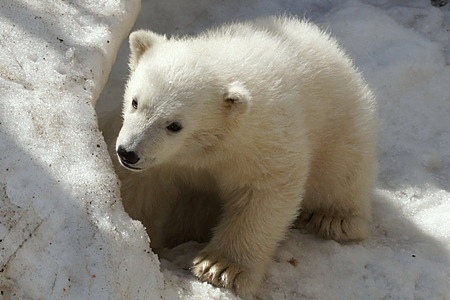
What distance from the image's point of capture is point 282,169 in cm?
389

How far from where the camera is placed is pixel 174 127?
360 cm

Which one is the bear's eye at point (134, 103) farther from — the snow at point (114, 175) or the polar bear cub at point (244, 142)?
the snow at point (114, 175)

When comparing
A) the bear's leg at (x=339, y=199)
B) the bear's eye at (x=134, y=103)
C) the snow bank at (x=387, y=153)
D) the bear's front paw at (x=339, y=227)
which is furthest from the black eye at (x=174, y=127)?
the bear's front paw at (x=339, y=227)

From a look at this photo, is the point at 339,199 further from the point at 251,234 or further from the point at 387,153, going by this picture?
the point at 387,153

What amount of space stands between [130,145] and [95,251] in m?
0.64

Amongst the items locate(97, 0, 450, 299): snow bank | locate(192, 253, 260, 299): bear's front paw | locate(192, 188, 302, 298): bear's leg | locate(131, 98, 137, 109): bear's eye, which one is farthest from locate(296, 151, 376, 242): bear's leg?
locate(131, 98, 137, 109): bear's eye

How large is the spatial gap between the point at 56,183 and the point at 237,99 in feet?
3.31

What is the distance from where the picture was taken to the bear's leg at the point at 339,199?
14.5 ft

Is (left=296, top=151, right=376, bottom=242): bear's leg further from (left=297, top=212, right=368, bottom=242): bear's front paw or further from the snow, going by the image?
the snow

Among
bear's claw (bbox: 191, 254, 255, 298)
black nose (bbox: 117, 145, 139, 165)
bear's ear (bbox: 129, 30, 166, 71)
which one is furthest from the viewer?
bear's ear (bbox: 129, 30, 166, 71)

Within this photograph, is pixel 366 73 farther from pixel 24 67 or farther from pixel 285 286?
pixel 24 67

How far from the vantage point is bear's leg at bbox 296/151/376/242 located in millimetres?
4430

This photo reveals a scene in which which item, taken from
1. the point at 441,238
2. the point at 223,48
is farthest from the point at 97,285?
the point at 441,238

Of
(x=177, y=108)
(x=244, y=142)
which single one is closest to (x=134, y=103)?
(x=177, y=108)
